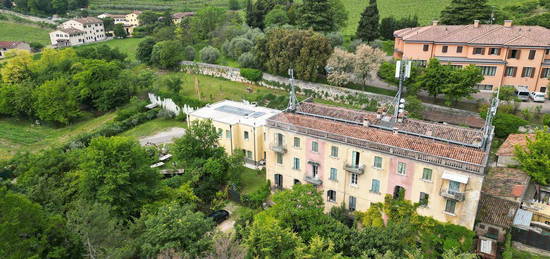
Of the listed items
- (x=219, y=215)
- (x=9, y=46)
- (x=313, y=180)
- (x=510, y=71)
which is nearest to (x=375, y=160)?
(x=313, y=180)

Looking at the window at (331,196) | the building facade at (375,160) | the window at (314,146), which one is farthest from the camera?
the window at (331,196)

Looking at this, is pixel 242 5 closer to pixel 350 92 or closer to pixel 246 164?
pixel 350 92

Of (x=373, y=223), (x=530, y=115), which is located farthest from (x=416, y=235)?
(x=530, y=115)

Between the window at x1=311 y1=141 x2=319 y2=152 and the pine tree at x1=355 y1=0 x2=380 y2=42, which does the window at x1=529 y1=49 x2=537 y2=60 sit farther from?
the window at x1=311 y1=141 x2=319 y2=152

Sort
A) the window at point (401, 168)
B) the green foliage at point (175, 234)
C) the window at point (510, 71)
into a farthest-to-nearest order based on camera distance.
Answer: the window at point (510, 71), the window at point (401, 168), the green foliage at point (175, 234)

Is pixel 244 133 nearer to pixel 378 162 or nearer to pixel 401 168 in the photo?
pixel 378 162

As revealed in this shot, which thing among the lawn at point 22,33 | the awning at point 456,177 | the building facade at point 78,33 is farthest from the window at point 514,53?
the lawn at point 22,33

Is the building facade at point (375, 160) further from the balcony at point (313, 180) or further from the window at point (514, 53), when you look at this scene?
the window at point (514, 53)
